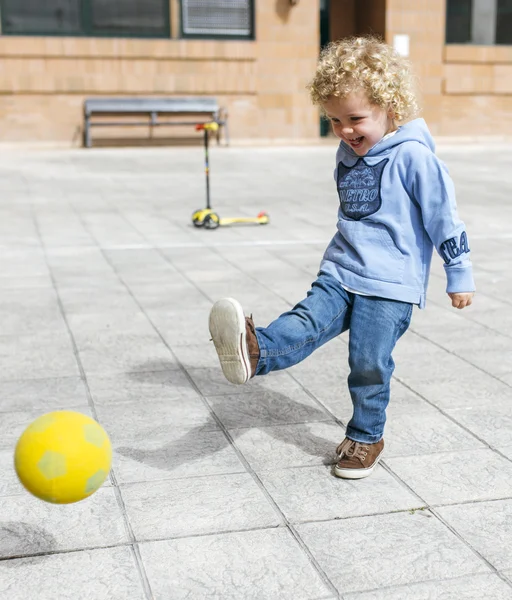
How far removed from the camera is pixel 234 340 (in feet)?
10.7

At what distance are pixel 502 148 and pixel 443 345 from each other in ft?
58.8

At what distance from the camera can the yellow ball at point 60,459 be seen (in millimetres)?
2730

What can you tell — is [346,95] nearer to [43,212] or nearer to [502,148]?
[43,212]

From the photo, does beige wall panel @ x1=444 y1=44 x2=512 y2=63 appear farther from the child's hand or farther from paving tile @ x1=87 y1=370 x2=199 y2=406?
the child's hand

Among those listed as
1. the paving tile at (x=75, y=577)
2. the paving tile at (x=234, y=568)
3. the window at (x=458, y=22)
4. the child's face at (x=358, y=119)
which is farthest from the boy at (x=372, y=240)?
the window at (x=458, y=22)

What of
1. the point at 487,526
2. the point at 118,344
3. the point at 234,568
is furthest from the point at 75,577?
the point at 118,344

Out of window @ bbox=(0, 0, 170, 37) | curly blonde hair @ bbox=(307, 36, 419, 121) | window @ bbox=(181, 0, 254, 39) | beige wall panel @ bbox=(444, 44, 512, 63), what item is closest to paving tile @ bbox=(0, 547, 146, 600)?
curly blonde hair @ bbox=(307, 36, 419, 121)

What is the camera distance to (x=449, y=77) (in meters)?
23.7

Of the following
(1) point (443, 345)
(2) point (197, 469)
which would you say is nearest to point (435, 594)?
(2) point (197, 469)

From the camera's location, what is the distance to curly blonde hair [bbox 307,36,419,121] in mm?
3389

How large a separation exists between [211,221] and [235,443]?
6538 millimetres

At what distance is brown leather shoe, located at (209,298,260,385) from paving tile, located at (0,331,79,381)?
1897mm

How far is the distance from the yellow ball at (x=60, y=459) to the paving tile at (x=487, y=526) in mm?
1279

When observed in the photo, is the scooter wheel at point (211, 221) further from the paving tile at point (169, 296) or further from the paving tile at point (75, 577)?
the paving tile at point (75, 577)
